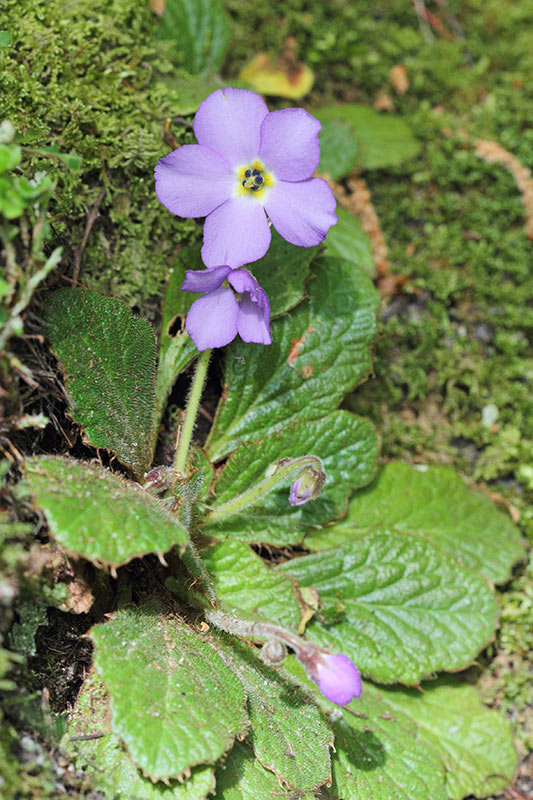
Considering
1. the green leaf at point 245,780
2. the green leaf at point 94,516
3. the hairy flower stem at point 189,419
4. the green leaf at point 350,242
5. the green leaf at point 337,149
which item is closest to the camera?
the green leaf at point 94,516

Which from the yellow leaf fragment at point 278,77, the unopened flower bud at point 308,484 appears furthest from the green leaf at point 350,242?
the unopened flower bud at point 308,484

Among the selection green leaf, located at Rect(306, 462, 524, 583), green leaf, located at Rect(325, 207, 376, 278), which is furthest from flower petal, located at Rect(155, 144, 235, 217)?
green leaf, located at Rect(306, 462, 524, 583)

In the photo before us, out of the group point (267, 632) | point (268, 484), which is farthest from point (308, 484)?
point (267, 632)

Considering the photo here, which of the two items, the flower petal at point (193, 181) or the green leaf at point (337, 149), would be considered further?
the green leaf at point (337, 149)

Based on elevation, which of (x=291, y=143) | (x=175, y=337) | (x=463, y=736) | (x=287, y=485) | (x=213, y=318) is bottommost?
(x=463, y=736)

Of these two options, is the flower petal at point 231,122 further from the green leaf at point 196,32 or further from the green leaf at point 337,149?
the green leaf at point 337,149

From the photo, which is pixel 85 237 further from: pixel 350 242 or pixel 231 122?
pixel 350 242

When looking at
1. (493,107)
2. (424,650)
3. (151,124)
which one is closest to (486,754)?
(424,650)
